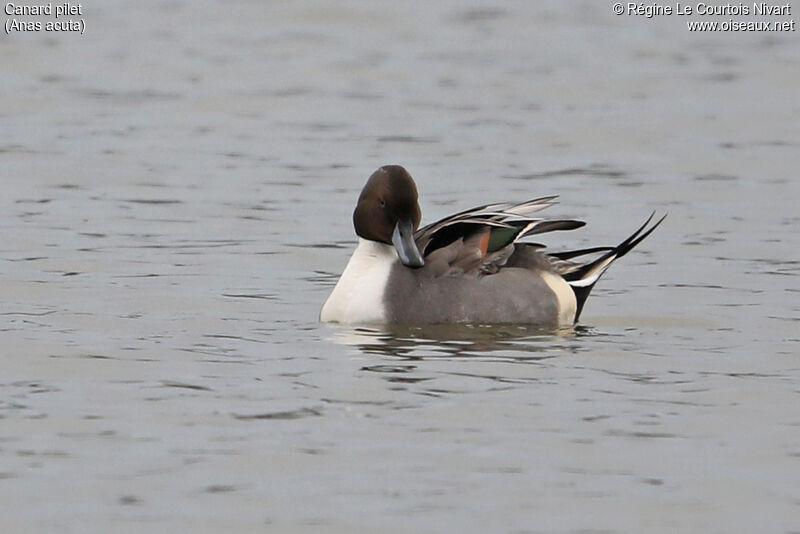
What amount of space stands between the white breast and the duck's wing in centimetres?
22

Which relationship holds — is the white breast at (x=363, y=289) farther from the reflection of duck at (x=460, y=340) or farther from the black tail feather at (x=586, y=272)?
the black tail feather at (x=586, y=272)

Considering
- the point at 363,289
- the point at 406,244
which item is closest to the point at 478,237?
the point at 406,244

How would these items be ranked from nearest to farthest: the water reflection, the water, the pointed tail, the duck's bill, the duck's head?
the water
the water reflection
the duck's bill
the duck's head
the pointed tail

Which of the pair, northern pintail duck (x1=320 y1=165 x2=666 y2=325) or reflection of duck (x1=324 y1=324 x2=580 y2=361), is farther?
northern pintail duck (x1=320 y1=165 x2=666 y2=325)

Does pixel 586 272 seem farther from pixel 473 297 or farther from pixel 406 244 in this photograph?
pixel 406 244

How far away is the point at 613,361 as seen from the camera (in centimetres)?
927

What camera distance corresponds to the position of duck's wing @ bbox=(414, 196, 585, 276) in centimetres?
1021

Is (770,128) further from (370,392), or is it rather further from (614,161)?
(370,392)

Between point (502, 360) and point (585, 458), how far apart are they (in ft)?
6.18

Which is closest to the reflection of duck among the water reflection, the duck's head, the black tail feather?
the water reflection

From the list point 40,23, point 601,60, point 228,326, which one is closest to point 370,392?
point 228,326

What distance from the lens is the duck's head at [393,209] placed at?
1020cm

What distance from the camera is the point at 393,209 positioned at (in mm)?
10234

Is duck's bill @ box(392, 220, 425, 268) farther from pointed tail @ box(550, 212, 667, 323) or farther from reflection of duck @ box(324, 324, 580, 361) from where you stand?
pointed tail @ box(550, 212, 667, 323)
